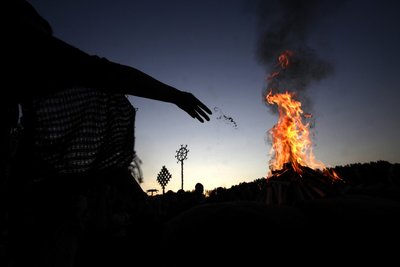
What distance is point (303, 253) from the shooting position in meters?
0.75

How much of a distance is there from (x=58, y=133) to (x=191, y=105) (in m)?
0.82

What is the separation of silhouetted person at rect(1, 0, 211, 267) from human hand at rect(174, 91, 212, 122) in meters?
0.09

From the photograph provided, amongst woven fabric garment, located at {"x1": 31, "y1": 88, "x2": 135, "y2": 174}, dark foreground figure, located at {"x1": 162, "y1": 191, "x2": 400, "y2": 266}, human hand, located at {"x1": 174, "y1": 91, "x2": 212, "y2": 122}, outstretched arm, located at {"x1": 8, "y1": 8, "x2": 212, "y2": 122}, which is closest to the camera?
dark foreground figure, located at {"x1": 162, "y1": 191, "x2": 400, "y2": 266}

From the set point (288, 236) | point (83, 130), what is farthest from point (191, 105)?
point (288, 236)

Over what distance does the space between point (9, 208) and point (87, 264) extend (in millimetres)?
5195

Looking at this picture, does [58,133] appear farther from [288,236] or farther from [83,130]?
[288,236]

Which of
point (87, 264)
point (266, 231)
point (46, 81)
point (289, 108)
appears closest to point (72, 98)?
point (46, 81)

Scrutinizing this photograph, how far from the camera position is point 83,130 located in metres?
1.40

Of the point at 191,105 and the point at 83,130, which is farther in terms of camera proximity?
the point at 191,105

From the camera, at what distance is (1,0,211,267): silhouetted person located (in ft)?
3.83

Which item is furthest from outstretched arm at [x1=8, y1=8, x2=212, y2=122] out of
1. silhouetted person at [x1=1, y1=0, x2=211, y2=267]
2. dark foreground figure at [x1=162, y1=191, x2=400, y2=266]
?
dark foreground figure at [x1=162, y1=191, x2=400, y2=266]

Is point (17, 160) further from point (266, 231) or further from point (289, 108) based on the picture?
point (289, 108)

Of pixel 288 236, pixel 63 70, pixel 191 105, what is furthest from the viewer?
pixel 191 105

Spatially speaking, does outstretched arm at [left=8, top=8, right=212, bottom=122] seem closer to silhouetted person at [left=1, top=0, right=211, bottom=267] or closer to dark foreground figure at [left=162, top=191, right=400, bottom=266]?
silhouetted person at [left=1, top=0, right=211, bottom=267]
